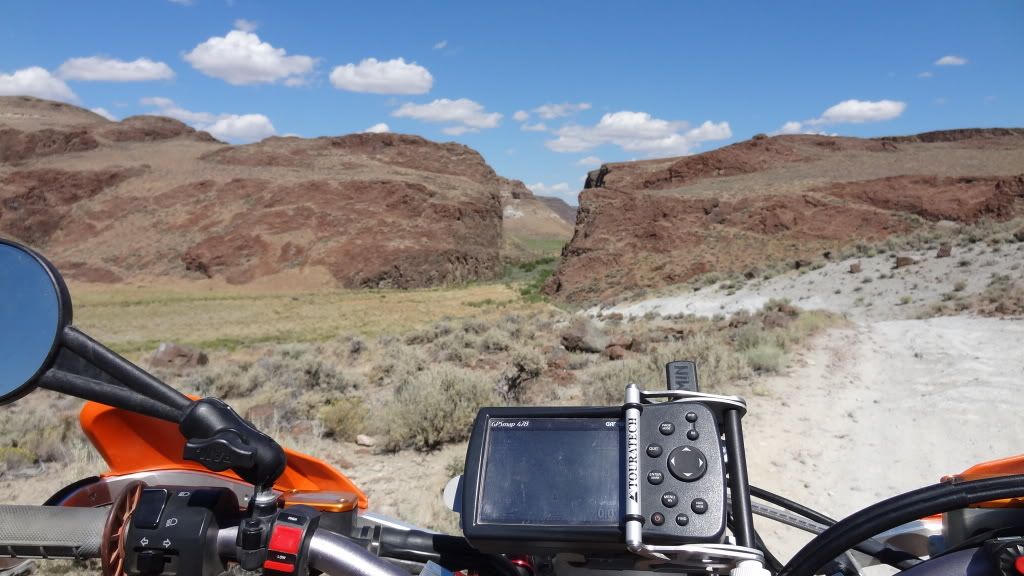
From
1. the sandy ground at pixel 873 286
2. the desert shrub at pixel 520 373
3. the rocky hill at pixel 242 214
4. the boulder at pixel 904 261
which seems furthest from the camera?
the rocky hill at pixel 242 214

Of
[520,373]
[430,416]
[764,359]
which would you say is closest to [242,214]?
[520,373]

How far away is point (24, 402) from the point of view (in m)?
12.2

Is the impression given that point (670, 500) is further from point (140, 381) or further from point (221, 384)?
point (221, 384)

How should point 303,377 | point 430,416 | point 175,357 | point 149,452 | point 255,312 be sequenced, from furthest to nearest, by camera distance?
point 255,312 → point 175,357 → point 303,377 → point 430,416 → point 149,452

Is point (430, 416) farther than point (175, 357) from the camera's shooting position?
No

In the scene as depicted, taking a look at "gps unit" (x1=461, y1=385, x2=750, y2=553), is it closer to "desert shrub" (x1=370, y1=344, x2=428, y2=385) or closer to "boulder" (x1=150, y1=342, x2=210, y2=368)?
"desert shrub" (x1=370, y1=344, x2=428, y2=385)

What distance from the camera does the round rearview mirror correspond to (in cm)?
159

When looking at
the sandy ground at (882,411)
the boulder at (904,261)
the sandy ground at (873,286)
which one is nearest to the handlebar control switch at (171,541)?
the sandy ground at (882,411)

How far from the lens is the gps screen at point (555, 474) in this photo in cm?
147

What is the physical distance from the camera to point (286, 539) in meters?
1.35

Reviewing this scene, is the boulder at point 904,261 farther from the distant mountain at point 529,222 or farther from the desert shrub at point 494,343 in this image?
the distant mountain at point 529,222

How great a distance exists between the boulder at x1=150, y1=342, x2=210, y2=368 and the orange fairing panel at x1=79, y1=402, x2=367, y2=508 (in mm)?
14910

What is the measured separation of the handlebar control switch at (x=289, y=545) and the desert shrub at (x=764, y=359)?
845 cm

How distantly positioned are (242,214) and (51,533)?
51.5 m
